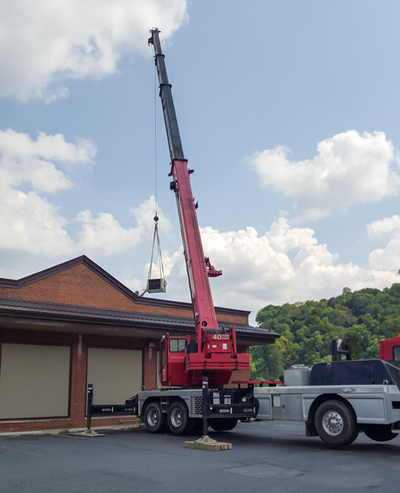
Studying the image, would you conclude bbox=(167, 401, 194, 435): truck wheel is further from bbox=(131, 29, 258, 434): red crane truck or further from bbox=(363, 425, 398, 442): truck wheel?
bbox=(363, 425, 398, 442): truck wheel

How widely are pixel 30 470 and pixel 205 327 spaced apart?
6.47 meters

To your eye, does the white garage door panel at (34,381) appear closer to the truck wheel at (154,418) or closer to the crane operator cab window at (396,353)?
the truck wheel at (154,418)

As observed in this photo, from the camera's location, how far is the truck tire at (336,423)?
43.0ft

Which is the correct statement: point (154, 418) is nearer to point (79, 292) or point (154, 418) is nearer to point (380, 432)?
point (79, 292)

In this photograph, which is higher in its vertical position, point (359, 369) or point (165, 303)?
point (165, 303)

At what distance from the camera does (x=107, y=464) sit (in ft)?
36.3

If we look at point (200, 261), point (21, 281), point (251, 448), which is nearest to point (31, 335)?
point (21, 281)

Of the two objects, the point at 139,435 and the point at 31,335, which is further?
the point at 31,335

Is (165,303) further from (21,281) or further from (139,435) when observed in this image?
(139,435)

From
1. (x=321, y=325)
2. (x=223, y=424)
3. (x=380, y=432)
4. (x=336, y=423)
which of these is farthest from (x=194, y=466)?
(x=321, y=325)

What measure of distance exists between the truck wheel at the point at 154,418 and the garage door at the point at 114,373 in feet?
15.5

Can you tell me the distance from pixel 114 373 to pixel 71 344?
2.48m

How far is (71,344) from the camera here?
22.1 meters

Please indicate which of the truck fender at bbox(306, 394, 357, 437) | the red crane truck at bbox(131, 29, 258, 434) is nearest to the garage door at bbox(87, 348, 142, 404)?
the red crane truck at bbox(131, 29, 258, 434)
